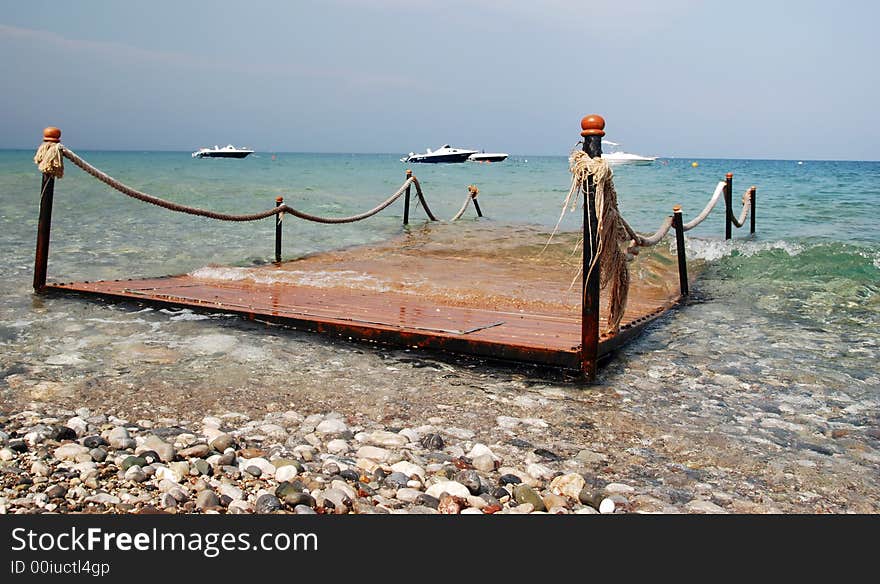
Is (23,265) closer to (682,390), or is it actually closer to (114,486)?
(114,486)

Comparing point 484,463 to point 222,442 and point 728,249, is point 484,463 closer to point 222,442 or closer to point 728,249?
point 222,442

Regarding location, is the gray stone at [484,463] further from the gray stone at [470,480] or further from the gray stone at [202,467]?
the gray stone at [202,467]

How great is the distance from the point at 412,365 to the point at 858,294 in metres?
7.12

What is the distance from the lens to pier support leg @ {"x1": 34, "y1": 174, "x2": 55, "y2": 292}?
24.4 ft

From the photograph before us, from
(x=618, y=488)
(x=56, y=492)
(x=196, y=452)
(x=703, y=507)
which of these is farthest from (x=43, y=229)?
(x=703, y=507)

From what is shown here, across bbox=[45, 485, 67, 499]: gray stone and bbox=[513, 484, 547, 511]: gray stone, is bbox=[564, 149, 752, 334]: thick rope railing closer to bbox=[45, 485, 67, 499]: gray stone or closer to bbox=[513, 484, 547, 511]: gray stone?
bbox=[513, 484, 547, 511]: gray stone

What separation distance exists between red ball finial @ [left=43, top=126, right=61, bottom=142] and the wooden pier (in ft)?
0.04

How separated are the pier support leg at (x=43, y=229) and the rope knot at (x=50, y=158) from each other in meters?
0.12

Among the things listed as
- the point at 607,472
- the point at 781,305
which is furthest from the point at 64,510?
the point at 781,305

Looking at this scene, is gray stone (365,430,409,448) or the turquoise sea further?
the turquoise sea

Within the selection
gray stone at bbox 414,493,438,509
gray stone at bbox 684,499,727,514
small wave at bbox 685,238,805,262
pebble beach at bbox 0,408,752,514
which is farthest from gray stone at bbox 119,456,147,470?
small wave at bbox 685,238,805,262

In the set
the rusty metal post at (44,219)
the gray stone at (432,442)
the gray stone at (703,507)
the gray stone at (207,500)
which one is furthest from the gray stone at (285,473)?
the rusty metal post at (44,219)

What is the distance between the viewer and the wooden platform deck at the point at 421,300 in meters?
5.55

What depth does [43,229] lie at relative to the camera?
7.45 meters
